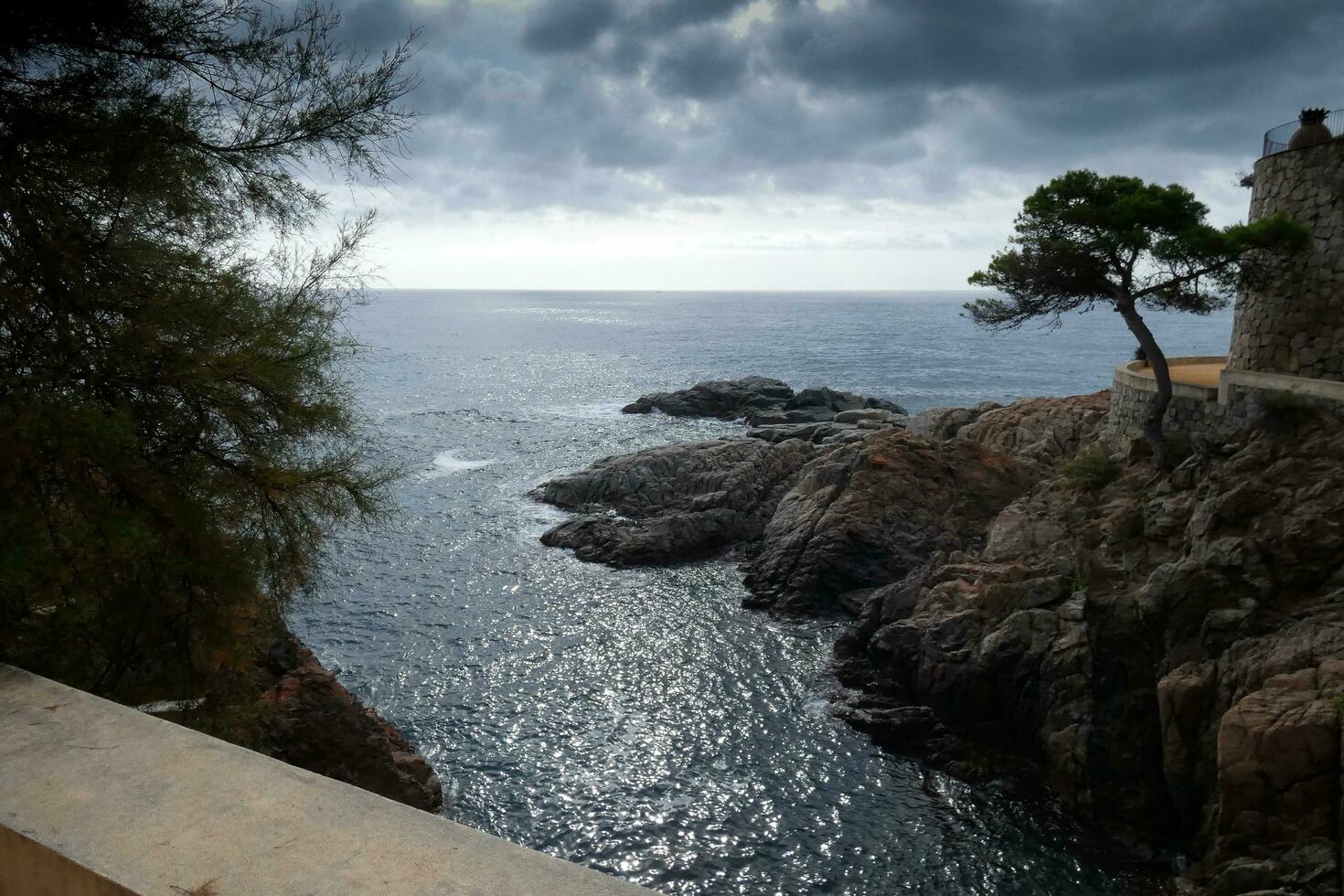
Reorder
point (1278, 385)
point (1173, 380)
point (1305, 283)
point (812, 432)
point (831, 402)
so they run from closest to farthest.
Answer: point (1278, 385) → point (1305, 283) → point (1173, 380) → point (812, 432) → point (831, 402)

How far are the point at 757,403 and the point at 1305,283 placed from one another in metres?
40.6

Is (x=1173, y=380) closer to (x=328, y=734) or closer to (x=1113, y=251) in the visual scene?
(x=1113, y=251)

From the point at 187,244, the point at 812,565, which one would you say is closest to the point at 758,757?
the point at 812,565

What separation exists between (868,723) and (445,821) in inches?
716

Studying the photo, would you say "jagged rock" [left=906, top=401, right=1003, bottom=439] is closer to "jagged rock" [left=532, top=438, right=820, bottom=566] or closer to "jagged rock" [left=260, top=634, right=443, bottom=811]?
"jagged rock" [left=532, top=438, right=820, bottom=566]

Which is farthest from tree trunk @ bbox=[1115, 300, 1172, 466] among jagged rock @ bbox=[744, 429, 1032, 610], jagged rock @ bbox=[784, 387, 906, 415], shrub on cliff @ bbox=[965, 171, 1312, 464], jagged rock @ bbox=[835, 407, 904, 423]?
jagged rock @ bbox=[784, 387, 906, 415]

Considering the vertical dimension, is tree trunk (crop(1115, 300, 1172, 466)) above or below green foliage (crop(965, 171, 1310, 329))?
below

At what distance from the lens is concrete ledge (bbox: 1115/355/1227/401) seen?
22.2 metres

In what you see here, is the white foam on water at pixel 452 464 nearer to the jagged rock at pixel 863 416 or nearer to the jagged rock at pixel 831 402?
the jagged rock at pixel 863 416

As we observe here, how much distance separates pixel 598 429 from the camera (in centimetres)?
5759

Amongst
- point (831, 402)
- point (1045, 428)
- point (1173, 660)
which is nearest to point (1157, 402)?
point (1045, 428)

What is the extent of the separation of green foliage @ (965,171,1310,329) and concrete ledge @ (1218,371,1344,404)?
9.14 feet

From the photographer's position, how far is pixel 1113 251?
78.1 feet

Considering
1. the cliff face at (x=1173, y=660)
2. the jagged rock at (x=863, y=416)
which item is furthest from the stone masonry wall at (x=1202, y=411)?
the jagged rock at (x=863, y=416)
